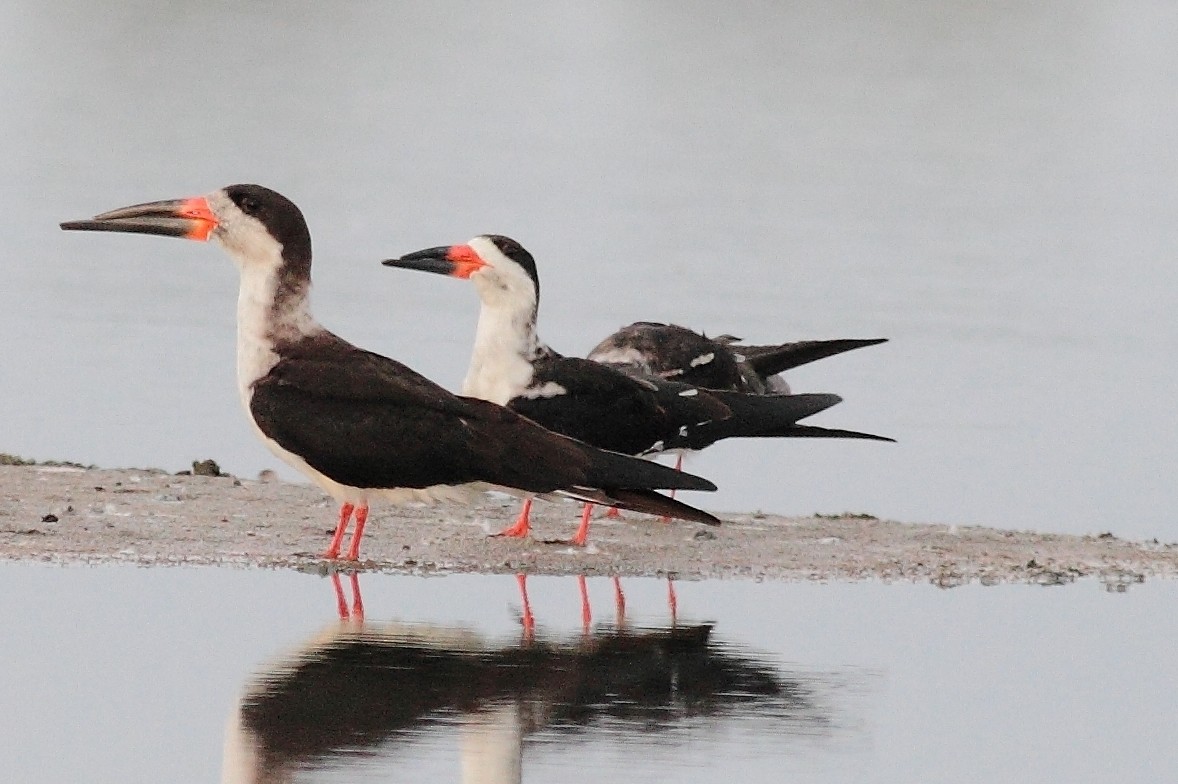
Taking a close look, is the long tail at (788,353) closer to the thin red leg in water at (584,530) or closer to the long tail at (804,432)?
the long tail at (804,432)

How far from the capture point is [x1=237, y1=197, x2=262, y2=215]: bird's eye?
30.4ft

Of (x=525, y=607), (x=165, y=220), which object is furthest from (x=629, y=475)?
(x=165, y=220)

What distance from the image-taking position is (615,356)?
1095 cm

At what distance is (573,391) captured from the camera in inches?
A: 391

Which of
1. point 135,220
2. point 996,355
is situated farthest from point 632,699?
point 996,355

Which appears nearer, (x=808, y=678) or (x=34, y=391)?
(x=808, y=678)

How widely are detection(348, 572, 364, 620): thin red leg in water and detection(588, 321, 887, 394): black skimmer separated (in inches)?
98.0

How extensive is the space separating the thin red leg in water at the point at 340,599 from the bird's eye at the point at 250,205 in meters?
1.49

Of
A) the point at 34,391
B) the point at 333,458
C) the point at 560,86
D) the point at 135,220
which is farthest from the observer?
the point at 560,86

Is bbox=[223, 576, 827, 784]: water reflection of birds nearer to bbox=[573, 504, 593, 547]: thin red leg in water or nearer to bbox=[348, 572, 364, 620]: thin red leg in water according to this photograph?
bbox=[348, 572, 364, 620]: thin red leg in water

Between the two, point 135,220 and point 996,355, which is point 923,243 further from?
point 135,220

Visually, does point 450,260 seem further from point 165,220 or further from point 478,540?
point 478,540

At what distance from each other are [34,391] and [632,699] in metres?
6.24

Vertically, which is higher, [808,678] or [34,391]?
[34,391]
